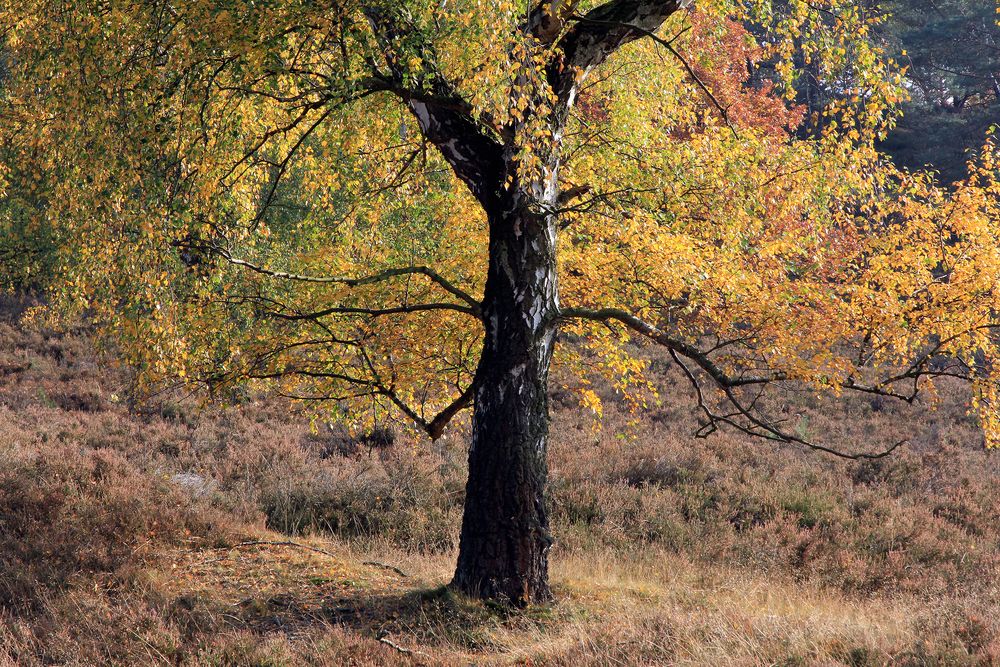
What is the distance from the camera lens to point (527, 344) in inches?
303

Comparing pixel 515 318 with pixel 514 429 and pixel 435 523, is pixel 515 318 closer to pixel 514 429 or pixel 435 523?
pixel 514 429

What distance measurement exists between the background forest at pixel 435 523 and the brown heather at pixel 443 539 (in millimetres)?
43

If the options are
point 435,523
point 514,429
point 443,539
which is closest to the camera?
point 514,429

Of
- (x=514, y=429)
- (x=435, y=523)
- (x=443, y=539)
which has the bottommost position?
(x=443, y=539)

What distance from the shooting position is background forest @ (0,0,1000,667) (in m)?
6.60

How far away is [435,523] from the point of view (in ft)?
41.8

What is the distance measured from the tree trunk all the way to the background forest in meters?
0.31

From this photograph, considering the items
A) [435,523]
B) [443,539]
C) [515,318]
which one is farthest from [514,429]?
[435,523]

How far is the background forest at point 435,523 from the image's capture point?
21.6 ft

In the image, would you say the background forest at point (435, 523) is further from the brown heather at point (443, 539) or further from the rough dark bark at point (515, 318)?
the rough dark bark at point (515, 318)

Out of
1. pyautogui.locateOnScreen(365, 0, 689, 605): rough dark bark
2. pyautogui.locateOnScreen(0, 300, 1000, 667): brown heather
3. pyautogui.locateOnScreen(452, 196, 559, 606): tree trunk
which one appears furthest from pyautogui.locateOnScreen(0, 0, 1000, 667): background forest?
pyautogui.locateOnScreen(365, 0, 689, 605): rough dark bark

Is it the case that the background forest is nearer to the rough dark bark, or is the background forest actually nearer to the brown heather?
the brown heather

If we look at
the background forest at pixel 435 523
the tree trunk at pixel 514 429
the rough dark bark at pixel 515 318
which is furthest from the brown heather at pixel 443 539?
the rough dark bark at pixel 515 318

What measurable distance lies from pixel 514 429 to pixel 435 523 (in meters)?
5.62
